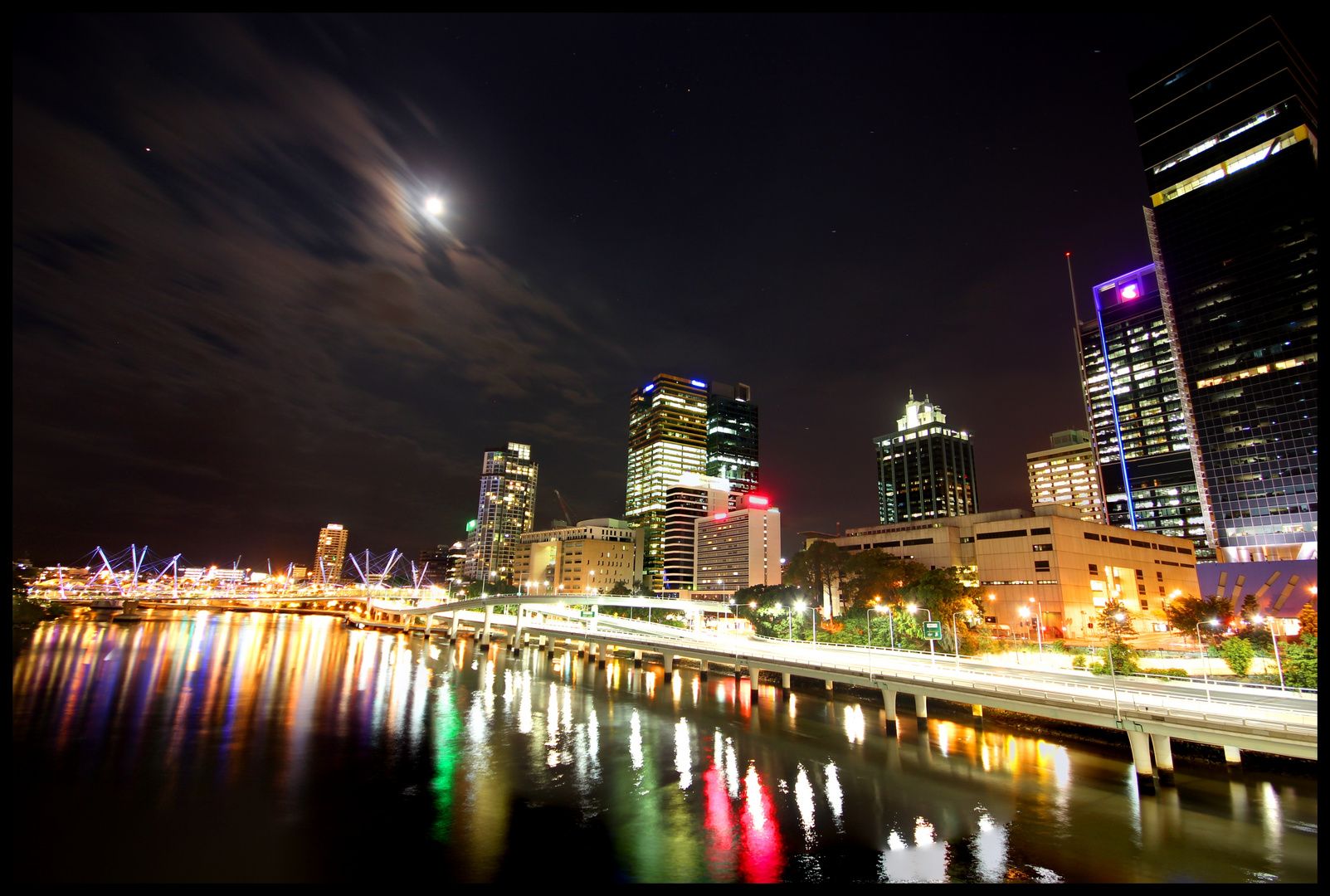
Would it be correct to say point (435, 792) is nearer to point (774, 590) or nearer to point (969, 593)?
point (969, 593)

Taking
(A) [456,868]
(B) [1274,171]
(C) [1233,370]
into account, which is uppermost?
(B) [1274,171]

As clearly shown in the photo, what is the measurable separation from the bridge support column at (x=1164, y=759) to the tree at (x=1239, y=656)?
27.1m

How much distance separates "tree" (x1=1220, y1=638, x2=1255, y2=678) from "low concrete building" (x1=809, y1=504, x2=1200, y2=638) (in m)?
42.2

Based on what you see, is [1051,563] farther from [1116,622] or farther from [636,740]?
[636,740]

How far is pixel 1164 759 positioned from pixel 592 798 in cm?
3221

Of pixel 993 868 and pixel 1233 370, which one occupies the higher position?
pixel 1233 370

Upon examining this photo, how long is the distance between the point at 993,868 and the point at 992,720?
101ft

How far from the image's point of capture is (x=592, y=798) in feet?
112

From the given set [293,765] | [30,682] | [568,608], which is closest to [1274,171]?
[568,608]

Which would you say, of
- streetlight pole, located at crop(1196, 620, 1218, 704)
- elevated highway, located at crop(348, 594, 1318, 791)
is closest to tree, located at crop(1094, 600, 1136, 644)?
streetlight pole, located at crop(1196, 620, 1218, 704)

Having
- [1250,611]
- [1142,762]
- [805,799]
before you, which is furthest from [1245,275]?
[805,799]

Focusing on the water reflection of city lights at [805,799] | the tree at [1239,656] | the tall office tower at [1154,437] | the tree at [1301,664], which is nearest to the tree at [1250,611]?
the tree at [1239,656]

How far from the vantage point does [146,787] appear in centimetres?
3416

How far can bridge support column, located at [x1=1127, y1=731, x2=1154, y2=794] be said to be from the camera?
34.6 m
